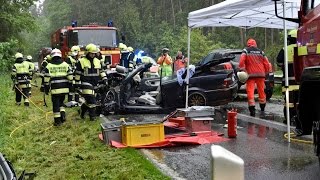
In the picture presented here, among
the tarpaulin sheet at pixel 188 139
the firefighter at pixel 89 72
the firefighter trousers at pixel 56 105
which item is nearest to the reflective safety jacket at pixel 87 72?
the firefighter at pixel 89 72

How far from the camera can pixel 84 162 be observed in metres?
6.54

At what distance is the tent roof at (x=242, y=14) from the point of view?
315 inches

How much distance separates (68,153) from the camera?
7.23 metres

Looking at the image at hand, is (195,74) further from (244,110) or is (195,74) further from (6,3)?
(6,3)

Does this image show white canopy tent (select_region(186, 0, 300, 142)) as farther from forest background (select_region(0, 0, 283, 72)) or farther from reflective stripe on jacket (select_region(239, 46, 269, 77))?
forest background (select_region(0, 0, 283, 72))

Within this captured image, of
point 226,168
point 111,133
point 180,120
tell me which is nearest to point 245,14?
point 180,120

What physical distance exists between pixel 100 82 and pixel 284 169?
6152 mm

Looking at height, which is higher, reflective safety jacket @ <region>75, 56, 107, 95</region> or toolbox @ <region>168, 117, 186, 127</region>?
reflective safety jacket @ <region>75, 56, 107, 95</region>

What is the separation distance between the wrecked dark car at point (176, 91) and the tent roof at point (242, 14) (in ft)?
3.87

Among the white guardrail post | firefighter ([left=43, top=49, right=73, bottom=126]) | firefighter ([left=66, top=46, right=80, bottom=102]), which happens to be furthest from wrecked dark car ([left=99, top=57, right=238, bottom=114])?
the white guardrail post

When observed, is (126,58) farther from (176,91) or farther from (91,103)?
(91,103)

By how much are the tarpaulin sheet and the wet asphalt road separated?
0.12 metres

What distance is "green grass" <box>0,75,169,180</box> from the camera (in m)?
5.89

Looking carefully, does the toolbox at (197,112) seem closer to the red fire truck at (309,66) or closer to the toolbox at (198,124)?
the toolbox at (198,124)
